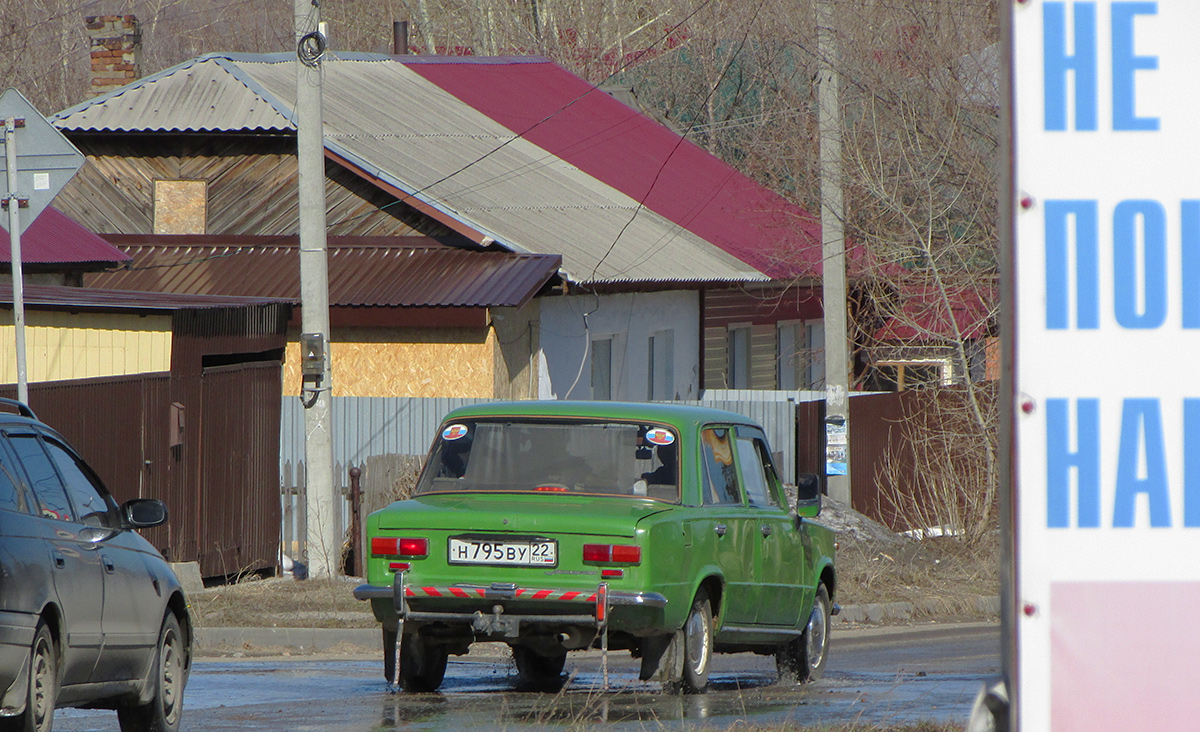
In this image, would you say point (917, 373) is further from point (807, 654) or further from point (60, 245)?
point (807, 654)

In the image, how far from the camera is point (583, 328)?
76.4ft

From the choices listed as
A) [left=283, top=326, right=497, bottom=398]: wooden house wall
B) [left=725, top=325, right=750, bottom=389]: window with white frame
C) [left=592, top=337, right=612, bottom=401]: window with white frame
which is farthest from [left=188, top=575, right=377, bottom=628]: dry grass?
[left=725, top=325, right=750, bottom=389]: window with white frame

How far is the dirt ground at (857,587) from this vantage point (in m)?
13.3

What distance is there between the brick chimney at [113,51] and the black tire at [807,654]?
1760cm

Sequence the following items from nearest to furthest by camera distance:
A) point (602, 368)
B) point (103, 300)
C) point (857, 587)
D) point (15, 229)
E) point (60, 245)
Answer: point (15, 229)
point (103, 300)
point (857, 587)
point (60, 245)
point (602, 368)

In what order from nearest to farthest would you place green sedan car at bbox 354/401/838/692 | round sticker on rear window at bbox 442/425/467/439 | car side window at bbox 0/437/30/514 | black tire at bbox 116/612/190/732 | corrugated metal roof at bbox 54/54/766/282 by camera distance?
car side window at bbox 0/437/30/514 → black tire at bbox 116/612/190/732 → green sedan car at bbox 354/401/838/692 → round sticker on rear window at bbox 442/425/467/439 → corrugated metal roof at bbox 54/54/766/282

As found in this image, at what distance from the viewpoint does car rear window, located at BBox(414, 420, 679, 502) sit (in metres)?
9.61

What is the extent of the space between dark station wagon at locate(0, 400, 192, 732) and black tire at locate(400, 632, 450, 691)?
139 cm

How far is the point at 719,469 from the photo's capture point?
33.2ft

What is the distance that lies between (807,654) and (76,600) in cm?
525

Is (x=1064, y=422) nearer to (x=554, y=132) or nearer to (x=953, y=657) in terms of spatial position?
(x=953, y=657)

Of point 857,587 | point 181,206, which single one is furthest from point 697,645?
point 181,206

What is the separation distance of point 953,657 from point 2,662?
7.90 metres

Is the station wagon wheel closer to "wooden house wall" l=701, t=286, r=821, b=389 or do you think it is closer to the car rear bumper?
the car rear bumper
